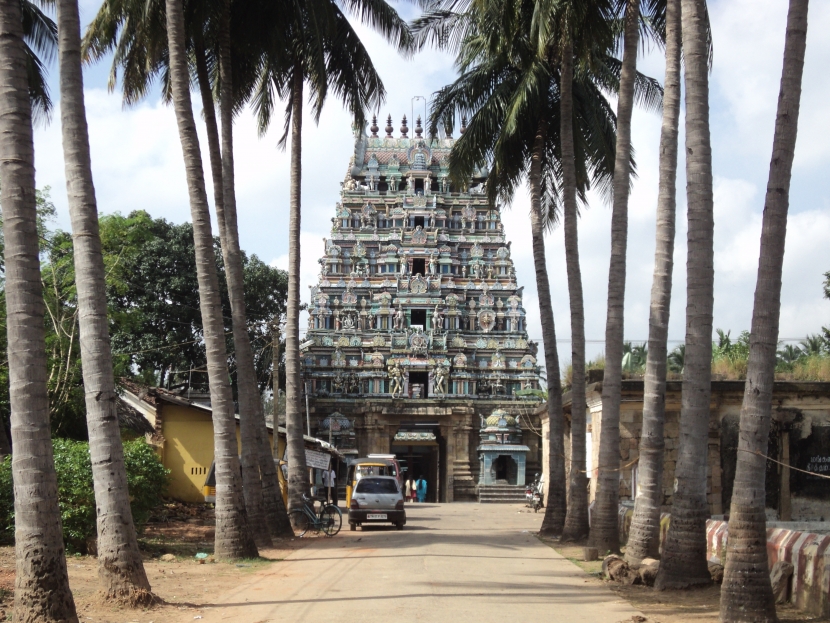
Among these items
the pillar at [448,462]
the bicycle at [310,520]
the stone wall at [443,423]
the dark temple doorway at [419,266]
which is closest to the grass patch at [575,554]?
the bicycle at [310,520]

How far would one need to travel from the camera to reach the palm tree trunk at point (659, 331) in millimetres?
13094

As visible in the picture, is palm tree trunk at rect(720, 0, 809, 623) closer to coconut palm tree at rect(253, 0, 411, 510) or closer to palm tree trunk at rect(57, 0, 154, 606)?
palm tree trunk at rect(57, 0, 154, 606)

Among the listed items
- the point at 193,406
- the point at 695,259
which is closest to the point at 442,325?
the point at 193,406

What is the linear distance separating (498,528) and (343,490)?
21.4 metres

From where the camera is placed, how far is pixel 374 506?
24172 mm

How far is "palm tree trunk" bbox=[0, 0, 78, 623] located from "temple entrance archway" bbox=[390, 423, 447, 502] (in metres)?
40.0

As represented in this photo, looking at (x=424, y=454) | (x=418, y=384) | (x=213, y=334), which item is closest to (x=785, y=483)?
(x=213, y=334)

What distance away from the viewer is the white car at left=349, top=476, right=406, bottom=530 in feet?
79.0

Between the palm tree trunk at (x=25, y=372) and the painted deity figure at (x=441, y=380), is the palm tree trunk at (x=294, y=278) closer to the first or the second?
the palm tree trunk at (x=25, y=372)

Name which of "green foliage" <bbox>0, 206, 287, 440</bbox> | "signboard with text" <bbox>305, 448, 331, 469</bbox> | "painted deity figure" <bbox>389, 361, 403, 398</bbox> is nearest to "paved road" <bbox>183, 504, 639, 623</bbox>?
"signboard with text" <bbox>305, 448, 331, 469</bbox>

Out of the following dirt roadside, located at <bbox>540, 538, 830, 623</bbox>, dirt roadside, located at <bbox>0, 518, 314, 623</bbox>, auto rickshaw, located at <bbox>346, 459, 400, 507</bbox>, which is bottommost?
dirt roadside, located at <bbox>0, 518, 314, 623</bbox>

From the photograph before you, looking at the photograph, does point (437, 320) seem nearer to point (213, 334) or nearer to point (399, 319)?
point (399, 319)

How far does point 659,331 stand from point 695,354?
2529 millimetres

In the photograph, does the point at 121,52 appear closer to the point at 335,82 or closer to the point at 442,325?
the point at 335,82
